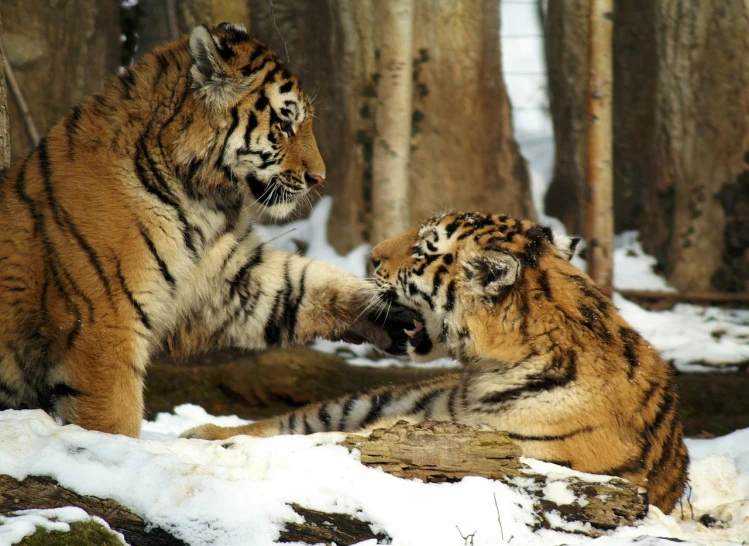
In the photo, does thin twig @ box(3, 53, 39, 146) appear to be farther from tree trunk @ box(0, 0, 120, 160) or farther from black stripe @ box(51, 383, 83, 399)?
black stripe @ box(51, 383, 83, 399)

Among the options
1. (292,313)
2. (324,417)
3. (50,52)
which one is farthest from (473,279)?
(50,52)

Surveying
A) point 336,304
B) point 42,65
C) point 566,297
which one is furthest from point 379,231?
point 42,65

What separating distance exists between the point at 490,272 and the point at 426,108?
5.04 m

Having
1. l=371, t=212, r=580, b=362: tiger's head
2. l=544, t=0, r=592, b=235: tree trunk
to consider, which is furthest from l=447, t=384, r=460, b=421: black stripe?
l=544, t=0, r=592, b=235: tree trunk

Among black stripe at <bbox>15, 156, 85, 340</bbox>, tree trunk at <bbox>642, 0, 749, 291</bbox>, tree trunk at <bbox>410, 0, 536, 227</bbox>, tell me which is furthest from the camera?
tree trunk at <bbox>410, 0, 536, 227</bbox>

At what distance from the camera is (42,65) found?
7309mm

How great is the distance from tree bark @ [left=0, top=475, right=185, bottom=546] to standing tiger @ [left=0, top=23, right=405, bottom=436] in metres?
0.68

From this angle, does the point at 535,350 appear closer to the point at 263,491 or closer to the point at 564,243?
the point at 564,243

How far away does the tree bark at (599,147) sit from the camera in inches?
228

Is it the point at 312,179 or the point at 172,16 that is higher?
the point at 172,16

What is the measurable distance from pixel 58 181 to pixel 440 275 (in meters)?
1.35

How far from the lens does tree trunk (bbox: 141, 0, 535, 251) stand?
7508mm

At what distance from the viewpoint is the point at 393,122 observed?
18.8ft

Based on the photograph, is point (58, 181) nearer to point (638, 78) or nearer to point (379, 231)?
point (379, 231)
